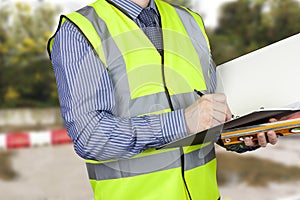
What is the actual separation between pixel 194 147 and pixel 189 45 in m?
0.22

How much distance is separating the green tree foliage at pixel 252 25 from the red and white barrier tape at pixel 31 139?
2.44m

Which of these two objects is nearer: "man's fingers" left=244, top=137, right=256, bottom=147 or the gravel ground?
"man's fingers" left=244, top=137, right=256, bottom=147

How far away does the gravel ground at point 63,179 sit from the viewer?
396 centimetres

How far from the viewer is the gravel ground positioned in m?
3.96

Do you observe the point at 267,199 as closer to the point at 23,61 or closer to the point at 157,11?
the point at 157,11

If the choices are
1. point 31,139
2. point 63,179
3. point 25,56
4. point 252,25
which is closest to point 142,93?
point 63,179

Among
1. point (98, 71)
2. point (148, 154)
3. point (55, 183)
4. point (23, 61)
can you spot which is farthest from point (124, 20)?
point (23, 61)

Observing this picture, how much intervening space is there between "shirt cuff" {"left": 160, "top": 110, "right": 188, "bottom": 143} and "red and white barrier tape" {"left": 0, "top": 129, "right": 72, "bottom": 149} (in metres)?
4.91

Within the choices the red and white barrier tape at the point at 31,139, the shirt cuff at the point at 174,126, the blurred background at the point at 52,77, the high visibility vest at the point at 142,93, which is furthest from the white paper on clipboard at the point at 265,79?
the red and white barrier tape at the point at 31,139

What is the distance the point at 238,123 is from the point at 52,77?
6.24 meters

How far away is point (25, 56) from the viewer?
696cm

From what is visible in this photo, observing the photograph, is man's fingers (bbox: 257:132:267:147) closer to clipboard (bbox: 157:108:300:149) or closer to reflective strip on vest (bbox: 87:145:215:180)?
clipboard (bbox: 157:108:300:149)

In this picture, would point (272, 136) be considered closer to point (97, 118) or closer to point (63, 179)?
point (97, 118)

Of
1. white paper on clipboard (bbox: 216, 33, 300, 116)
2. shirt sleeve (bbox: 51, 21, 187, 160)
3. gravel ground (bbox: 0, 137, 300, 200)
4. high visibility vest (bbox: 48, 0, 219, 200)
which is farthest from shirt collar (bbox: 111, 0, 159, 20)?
gravel ground (bbox: 0, 137, 300, 200)
